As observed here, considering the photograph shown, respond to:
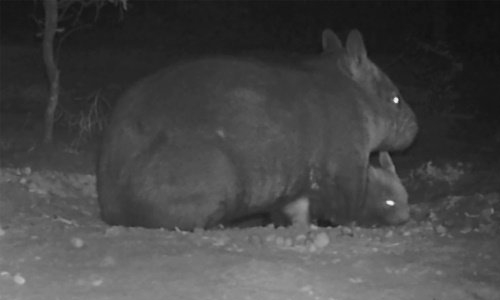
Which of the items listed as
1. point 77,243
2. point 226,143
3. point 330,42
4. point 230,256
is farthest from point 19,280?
point 330,42

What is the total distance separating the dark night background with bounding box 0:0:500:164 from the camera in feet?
45.0

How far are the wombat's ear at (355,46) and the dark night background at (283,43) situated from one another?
10.6 ft

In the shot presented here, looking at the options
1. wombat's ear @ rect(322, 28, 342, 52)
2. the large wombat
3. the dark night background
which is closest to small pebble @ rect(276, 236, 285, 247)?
the large wombat

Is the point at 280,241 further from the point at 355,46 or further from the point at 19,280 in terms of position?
the point at 355,46

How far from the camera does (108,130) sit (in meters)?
7.71

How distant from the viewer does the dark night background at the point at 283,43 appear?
13.7 m

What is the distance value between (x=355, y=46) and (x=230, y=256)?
361cm

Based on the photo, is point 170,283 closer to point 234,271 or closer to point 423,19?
point 234,271

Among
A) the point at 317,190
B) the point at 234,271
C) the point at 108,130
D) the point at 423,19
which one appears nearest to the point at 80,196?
the point at 108,130

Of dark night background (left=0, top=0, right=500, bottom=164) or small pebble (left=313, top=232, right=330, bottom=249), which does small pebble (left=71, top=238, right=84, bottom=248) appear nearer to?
small pebble (left=313, top=232, right=330, bottom=249)

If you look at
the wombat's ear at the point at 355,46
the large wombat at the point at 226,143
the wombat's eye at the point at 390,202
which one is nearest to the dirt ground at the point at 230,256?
the wombat's eye at the point at 390,202

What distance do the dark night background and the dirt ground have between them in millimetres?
4072

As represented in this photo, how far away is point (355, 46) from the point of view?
9219 millimetres

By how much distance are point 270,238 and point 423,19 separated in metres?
12.7
